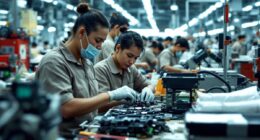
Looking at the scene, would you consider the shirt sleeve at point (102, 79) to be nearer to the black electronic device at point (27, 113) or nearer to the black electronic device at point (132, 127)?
the black electronic device at point (132, 127)

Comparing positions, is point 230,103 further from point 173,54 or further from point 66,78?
point 173,54

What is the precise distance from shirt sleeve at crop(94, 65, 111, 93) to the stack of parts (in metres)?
1.23

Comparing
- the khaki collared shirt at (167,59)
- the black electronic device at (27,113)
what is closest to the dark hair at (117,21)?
the khaki collared shirt at (167,59)

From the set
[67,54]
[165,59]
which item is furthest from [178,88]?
[165,59]

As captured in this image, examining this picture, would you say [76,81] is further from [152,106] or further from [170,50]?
[170,50]

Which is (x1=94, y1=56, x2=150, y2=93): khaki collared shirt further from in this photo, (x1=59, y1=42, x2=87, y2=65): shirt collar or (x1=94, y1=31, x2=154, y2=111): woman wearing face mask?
(x1=59, y1=42, x2=87, y2=65): shirt collar

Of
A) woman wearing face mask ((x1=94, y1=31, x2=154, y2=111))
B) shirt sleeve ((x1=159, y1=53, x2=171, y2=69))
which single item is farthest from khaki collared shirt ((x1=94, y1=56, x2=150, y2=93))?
shirt sleeve ((x1=159, y1=53, x2=171, y2=69))

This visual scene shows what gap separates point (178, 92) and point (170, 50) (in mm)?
4131

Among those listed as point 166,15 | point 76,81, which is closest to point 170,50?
point 76,81

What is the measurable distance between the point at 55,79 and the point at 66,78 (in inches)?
3.2

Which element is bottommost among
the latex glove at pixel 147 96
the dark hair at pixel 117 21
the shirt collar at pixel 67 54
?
the latex glove at pixel 147 96

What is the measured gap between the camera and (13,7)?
578 cm

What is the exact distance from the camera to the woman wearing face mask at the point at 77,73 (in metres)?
2.33

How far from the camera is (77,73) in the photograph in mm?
2527
